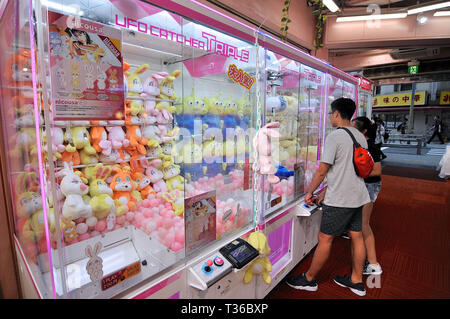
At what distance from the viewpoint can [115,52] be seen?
1048 mm

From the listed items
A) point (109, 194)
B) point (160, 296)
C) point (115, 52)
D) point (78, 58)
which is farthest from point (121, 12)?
point (160, 296)

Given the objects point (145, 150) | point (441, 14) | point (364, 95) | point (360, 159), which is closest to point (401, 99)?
point (441, 14)

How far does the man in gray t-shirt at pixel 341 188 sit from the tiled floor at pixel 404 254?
0.86 feet

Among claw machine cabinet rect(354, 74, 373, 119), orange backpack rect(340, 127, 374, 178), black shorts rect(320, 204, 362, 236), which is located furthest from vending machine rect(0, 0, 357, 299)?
claw machine cabinet rect(354, 74, 373, 119)

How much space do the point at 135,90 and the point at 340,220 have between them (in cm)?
200

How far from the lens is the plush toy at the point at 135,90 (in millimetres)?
2033

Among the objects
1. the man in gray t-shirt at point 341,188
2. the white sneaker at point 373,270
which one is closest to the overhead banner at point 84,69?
the man in gray t-shirt at point 341,188

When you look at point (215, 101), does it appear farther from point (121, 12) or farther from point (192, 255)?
point (192, 255)

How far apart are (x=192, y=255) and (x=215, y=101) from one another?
116 cm

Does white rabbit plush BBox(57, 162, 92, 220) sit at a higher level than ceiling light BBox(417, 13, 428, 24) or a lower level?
lower

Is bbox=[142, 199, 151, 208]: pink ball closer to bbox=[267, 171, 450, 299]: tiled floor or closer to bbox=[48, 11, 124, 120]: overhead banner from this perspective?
bbox=[48, 11, 124, 120]: overhead banner

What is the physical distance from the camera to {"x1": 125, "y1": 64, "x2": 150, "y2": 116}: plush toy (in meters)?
2.03

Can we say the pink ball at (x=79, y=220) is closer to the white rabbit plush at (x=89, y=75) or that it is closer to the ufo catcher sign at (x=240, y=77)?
the white rabbit plush at (x=89, y=75)

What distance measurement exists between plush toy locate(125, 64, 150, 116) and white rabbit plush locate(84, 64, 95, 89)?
3.51 ft
